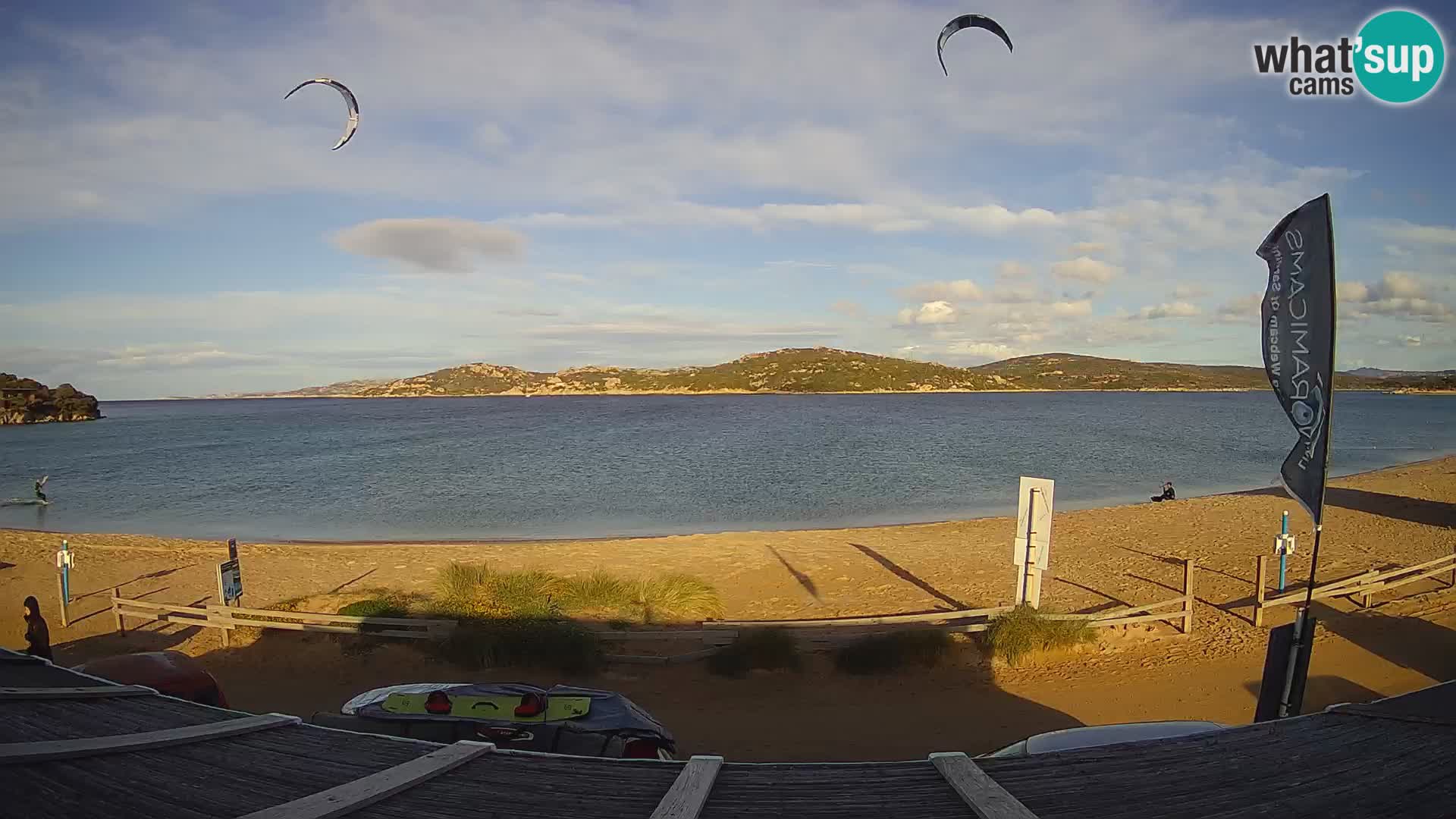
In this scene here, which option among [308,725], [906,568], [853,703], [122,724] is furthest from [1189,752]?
[906,568]

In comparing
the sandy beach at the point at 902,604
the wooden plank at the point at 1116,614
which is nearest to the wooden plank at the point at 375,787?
the sandy beach at the point at 902,604

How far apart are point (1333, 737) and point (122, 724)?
498 cm

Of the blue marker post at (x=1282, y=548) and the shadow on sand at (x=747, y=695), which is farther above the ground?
the blue marker post at (x=1282, y=548)

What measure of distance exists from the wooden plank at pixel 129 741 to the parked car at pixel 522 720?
111 inches

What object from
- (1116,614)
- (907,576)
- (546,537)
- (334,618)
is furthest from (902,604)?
(546,537)

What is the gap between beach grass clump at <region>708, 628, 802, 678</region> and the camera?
33.9 feet

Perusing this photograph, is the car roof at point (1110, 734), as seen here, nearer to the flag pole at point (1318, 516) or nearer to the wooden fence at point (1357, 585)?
the flag pole at point (1318, 516)

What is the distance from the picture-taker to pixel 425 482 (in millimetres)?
41688

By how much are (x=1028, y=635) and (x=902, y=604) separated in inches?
146

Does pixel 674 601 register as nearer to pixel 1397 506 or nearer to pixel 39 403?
pixel 1397 506

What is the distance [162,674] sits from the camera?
718 cm

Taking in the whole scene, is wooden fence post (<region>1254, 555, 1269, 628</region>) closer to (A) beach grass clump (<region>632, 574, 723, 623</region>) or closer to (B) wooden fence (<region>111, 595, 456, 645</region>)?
(A) beach grass clump (<region>632, 574, 723, 623</region>)

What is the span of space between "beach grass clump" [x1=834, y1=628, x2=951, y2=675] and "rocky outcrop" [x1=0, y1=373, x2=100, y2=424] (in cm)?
15736

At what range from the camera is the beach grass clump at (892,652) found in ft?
33.9
